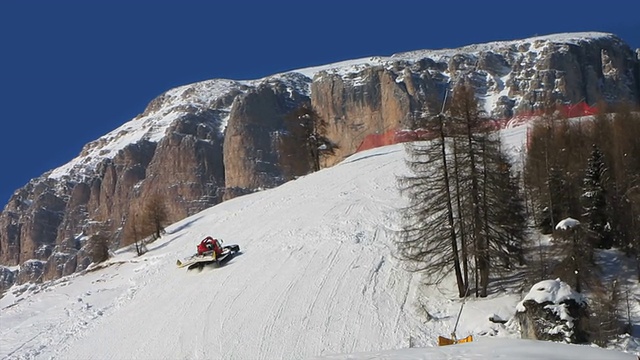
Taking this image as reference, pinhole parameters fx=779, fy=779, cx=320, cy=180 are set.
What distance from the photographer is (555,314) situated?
733 inches

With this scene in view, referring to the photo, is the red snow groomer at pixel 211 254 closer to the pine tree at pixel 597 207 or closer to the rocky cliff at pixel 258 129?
the pine tree at pixel 597 207

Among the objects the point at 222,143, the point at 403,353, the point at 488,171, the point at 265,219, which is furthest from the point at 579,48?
the point at 403,353

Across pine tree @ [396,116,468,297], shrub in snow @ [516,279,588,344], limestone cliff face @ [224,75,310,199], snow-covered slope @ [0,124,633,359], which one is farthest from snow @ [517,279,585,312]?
limestone cliff face @ [224,75,310,199]

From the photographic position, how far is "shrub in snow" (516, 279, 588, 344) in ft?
60.2

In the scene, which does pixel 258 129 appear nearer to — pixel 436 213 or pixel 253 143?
pixel 253 143

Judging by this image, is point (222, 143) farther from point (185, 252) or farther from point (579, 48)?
point (185, 252)

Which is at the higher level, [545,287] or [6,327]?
[545,287]

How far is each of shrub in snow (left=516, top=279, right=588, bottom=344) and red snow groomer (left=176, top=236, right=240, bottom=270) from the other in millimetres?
19930

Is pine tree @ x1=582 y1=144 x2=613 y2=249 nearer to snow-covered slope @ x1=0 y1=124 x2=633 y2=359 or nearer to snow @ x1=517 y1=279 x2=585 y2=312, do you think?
snow-covered slope @ x1=0 y1=124 x2=633 y2=359

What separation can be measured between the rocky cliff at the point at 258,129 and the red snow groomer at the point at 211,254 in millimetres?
119147

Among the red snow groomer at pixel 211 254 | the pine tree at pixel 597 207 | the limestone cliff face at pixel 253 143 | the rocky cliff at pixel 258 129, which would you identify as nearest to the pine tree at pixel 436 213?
the pine tree at pixel 597 207

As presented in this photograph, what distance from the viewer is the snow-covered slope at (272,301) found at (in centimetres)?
2592

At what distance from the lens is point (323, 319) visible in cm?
2742

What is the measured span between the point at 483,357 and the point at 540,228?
2020cm
